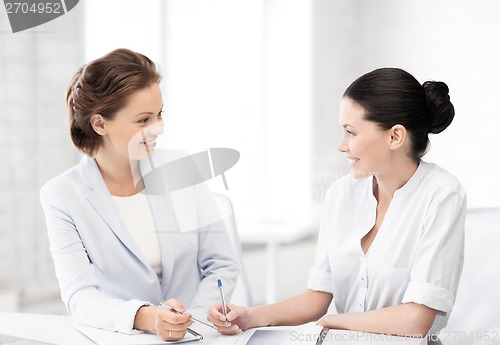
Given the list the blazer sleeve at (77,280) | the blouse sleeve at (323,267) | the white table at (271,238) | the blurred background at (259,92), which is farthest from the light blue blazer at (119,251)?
the white table at (271,238)

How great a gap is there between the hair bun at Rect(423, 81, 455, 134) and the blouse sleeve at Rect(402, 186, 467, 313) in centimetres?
15

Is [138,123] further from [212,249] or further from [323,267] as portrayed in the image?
[323,267]

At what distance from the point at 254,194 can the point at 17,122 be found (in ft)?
3.73

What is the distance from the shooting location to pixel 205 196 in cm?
153

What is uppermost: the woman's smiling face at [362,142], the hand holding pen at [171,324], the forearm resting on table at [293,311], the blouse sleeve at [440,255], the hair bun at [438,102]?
the hair bun at [438,102]

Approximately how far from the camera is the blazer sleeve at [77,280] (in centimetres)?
118

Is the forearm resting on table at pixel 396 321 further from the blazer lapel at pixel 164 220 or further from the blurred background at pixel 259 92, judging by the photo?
the blurred background at pixel 259 92

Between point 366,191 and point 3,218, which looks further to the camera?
point 3,218

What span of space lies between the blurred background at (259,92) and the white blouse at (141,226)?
2.47ft

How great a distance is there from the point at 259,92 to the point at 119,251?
1.73 metres

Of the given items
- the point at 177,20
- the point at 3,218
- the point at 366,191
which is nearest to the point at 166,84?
the point at 177,20

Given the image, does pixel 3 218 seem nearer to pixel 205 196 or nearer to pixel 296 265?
pixel 205 196

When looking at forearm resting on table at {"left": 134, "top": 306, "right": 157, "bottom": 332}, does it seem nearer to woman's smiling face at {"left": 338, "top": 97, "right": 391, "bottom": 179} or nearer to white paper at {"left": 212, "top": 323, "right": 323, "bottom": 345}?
white paper at {"left": 212, "top": 323, "right": 323, "bottom": 345}

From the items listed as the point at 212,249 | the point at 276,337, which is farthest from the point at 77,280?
the point at 276,337
